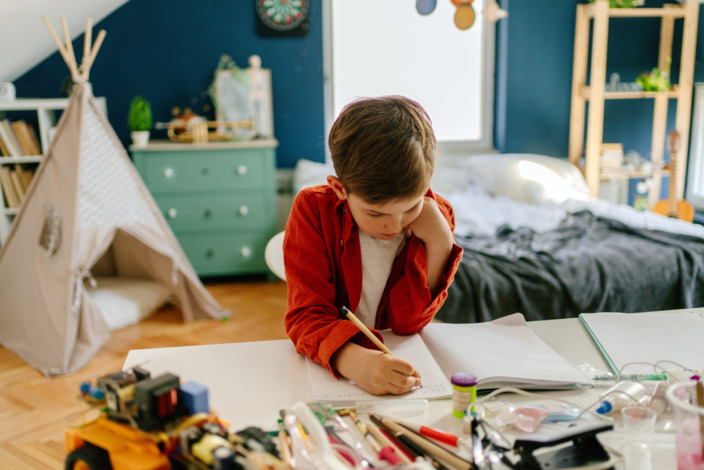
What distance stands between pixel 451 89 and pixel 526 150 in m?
0.65

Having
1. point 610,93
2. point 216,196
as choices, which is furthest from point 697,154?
point 216,196

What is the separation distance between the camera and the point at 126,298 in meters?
2.93

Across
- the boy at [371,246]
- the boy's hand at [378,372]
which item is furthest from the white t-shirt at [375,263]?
the boy's hand at [378,372]

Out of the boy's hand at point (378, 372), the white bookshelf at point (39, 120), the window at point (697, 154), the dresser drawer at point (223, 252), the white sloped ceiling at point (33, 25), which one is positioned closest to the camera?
the boy's hand at point (378, 372)

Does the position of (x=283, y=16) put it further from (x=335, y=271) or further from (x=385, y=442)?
(x=385, y=442)

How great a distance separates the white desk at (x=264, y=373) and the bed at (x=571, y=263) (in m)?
1.10

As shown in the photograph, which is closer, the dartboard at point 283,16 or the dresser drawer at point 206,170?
the dresser drawer at point 206,170

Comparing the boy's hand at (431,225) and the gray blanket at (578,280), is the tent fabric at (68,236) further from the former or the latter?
the boy's hand at (431,225)

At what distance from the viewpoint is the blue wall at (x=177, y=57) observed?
3654 mm

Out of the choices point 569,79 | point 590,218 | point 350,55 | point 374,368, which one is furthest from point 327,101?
point 374,368

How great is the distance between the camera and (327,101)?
3.99 m

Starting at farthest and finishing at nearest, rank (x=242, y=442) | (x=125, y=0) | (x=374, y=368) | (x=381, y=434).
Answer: (x=125, y=0) → (x=374, y=368) → (x=381, y=434) → (x=242, y=442)

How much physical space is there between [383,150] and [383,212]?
101 mm

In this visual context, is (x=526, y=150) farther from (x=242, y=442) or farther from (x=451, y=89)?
(x=242, y=442)
